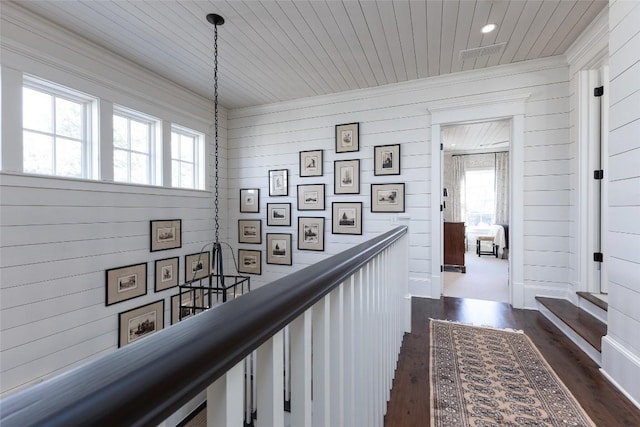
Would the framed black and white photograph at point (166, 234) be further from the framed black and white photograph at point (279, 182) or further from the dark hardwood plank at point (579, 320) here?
the dark hardwood plank at point (579, 320)

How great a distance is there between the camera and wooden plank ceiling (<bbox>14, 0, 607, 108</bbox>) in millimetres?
2355

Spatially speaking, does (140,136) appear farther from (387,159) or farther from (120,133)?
(387,159)

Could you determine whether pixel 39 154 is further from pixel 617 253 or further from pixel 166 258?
pixel 617 253

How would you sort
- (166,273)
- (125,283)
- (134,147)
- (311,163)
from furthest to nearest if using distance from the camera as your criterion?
(311,163) < (166,273) < (134,147) < (125,283)

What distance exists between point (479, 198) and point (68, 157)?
335 inches

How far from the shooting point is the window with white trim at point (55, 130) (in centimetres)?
245

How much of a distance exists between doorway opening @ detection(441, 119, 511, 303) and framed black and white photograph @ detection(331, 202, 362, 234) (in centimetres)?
190

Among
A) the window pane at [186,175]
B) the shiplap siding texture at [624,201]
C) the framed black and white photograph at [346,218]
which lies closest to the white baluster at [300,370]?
the shiplap siding texture at [624,201]

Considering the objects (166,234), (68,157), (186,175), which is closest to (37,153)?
(68,157)

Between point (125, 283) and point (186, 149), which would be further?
point (186, 149)

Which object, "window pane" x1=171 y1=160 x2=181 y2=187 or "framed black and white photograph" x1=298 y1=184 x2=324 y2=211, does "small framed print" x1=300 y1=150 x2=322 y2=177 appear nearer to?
"framed black and white photograph" x1=298 y1=184 x2=324 y2=211

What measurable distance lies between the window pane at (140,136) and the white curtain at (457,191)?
7.11 meters

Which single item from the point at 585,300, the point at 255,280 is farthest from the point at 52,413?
the point at 255,280

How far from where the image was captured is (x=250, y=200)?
4559mm
